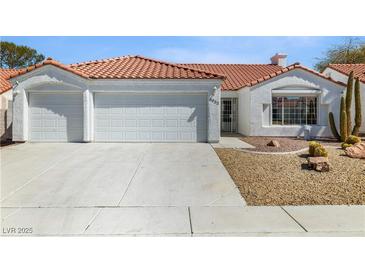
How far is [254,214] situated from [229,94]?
14264 mm

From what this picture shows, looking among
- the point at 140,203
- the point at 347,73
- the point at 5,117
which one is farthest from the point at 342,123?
the point at 5,117

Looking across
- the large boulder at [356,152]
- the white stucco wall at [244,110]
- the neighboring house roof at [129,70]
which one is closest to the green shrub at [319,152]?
the large boulder at [356,152]

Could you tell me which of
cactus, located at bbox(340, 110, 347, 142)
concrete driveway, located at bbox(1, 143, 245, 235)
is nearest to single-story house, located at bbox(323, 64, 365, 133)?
cactus, located at bbox(340, 110, 347, 142)

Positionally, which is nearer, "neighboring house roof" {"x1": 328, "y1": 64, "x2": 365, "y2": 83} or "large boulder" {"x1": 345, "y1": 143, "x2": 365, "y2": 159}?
"large boulder" {"x1": 345, "y1": 143, "x2": 365, "y2": 159}

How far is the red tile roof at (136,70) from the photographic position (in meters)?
13.3

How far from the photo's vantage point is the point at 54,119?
1319 centimetres

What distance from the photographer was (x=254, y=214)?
17.9ft

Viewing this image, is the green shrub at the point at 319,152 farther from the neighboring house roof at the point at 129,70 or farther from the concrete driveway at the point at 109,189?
the neighboring house roof at the point at 129,70

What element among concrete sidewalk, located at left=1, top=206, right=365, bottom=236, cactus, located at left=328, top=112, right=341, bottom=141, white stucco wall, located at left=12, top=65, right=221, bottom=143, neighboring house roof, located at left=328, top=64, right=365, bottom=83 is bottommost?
concrete sidewalk, located at left=1, top=206, right=365, bottom=236

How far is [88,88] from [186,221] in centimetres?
981

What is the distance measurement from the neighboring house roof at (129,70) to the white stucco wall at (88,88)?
0.20 meters

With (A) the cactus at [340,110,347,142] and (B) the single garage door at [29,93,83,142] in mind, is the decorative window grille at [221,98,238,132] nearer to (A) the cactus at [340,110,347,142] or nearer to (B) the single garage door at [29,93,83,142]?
(A) the cactus at [340,110,347,142]

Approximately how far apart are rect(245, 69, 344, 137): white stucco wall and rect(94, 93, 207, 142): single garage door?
415cm

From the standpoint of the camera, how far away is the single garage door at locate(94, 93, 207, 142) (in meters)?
13.4
